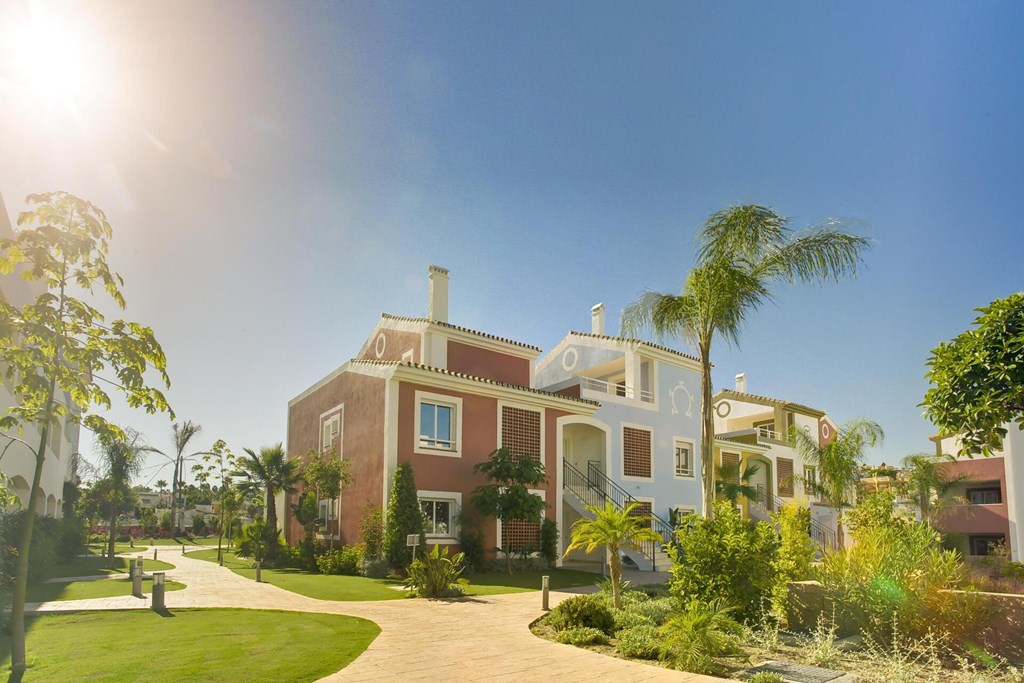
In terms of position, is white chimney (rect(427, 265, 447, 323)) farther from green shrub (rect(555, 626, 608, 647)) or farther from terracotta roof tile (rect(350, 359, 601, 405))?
green shrub (rect(555, 626, 608, 647))

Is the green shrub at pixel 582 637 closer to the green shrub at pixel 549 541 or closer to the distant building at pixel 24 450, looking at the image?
the distant building at pixel 24 450

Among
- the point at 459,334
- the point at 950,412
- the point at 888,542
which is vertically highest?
the point at 459,334

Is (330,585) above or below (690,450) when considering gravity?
below

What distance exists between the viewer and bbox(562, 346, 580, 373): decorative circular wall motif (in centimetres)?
3366

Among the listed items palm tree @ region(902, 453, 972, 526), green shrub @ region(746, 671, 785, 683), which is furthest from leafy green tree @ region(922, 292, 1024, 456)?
palm tree @ region(902, 453, 972, 526)

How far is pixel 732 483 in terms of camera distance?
34.2 meters

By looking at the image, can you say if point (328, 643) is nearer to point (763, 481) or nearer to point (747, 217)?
point (747, 217)

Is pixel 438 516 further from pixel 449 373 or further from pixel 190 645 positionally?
pixel 190 645

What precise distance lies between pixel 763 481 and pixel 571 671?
34630 millimetres

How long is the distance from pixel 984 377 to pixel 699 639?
491cm

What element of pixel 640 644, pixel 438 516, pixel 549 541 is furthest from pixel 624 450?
pixel 640 644

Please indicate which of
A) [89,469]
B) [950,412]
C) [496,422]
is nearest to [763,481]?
[496,422]

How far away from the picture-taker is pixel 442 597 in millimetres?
15453

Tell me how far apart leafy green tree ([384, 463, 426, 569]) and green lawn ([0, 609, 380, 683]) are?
6.54 meters
